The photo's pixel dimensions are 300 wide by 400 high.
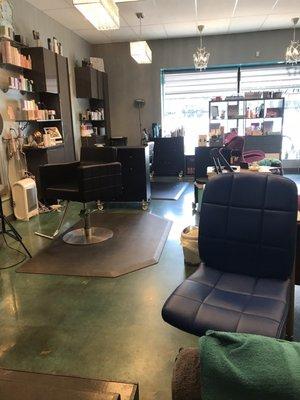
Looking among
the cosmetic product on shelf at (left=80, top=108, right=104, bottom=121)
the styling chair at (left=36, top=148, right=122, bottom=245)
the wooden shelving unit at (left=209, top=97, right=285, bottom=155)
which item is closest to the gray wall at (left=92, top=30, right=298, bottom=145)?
the cosmetic product on shelf at (left=80, top=108, right=104, bottom=121)

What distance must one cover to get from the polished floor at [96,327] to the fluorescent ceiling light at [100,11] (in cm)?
241

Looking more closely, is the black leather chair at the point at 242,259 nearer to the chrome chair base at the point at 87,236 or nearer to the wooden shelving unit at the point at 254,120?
the chrome chair base at the point at 87,236

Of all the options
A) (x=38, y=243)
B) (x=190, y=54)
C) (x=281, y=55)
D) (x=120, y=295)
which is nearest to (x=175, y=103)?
(x=190, y=54)

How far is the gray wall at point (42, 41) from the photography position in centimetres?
416

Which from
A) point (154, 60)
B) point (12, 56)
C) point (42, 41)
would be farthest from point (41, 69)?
point (154, 60)

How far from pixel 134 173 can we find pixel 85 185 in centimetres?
147

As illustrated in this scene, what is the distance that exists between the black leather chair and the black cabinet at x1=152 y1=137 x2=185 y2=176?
5106mm

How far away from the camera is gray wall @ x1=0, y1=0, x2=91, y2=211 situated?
164 inches

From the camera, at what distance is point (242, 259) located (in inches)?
64.9

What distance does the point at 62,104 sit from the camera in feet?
16.6

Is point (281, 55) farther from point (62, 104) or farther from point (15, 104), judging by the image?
point (15, 104)

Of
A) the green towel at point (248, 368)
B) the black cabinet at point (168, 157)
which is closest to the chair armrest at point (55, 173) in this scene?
the green towel at point (248, 368)

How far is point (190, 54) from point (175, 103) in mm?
1031

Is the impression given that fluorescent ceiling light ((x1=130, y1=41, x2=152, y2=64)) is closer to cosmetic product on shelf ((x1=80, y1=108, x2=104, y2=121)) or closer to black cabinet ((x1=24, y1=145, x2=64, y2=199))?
cosmetic product on shelf ((x1=80, y1=108, x2=104, y2=121))
